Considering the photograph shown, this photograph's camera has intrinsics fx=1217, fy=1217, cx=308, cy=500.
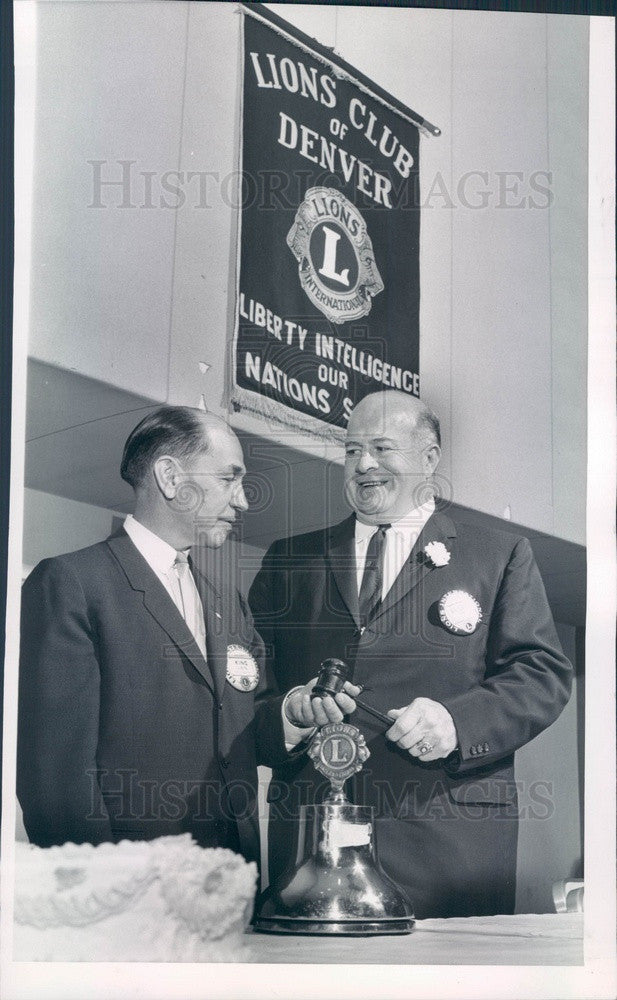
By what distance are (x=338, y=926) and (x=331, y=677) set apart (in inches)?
19.8

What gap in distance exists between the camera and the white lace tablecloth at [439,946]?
8.18 feet

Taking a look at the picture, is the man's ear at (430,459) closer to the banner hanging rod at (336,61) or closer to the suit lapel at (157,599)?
the suit lapel at (157,599)

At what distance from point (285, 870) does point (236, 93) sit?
1.73 m

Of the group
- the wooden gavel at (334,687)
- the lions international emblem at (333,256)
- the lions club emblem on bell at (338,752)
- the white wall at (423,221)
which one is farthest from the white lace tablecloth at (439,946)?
the lions international emblem at (333,256)

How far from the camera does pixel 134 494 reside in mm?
2650

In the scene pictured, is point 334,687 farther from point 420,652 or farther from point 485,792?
point 485,792

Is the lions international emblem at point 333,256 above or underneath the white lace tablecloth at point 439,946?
above

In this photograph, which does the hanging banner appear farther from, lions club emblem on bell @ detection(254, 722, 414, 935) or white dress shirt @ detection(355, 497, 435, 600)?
lions club emblem on bell @ detection(254, 722, 414, 935)

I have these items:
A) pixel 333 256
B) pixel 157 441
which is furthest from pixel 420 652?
pixel 333 256

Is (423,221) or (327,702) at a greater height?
(423,221)

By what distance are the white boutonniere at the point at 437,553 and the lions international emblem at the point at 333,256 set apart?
55 cm

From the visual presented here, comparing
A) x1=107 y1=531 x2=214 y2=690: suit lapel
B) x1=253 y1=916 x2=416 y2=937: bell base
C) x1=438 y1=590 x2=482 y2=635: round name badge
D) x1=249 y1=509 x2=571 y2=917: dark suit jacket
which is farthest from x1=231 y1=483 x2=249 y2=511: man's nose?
x1=253 y1=916 x2=416 y2=937: bell base

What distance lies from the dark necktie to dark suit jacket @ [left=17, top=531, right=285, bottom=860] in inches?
11.4

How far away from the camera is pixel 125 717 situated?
8.34 feet
